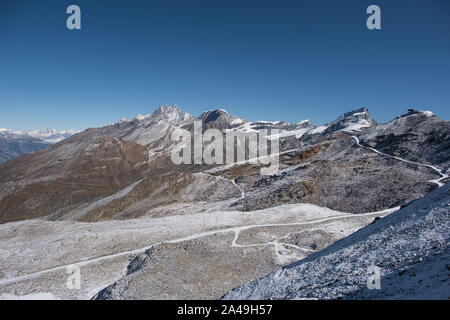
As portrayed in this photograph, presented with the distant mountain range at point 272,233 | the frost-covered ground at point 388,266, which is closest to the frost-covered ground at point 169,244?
the distant mountain range at point 272,233

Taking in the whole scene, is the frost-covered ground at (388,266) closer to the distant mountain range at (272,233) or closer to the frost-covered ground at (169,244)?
the distant mountain range at (272,233)

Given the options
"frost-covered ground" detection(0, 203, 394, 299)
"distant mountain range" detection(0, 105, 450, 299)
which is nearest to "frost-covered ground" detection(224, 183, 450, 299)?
"distant mountain range" detection(0, 105, 450, 299)

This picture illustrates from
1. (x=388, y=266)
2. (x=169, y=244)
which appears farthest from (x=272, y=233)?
(x=388, y=266)

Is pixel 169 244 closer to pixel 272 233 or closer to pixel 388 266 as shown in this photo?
pixel 272 233

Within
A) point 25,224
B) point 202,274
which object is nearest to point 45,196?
point 25,224

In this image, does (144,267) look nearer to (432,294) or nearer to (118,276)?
(118,276)

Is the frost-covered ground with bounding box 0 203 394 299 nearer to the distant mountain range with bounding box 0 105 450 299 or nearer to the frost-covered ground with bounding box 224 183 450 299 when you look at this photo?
the distant mountain range with bounding box 0 105 450 299
